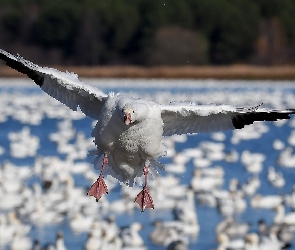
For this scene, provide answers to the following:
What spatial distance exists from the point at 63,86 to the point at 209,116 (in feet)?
3.46

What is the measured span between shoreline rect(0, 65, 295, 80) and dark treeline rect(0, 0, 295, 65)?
1.69 metres

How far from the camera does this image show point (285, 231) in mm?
12625

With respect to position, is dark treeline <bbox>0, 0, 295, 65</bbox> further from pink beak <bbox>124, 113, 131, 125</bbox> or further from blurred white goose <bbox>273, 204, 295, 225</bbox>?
pink beak <bbox>124, 113, 131, 125</bbox>

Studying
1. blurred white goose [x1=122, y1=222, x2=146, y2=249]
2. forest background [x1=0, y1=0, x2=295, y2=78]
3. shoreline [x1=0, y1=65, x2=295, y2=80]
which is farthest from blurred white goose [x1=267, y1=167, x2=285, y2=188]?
forest background [x1=0, y1=0, x2=295, y2=78]

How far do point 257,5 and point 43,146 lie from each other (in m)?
30.6

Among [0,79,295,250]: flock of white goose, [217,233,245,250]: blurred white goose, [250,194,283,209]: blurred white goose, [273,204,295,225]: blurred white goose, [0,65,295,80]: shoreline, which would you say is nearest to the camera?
[217,233,245,250]: blurred white goose

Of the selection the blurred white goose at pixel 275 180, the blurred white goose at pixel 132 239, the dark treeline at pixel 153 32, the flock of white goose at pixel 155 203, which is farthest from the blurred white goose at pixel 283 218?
the dark treeline at pixel 153 32

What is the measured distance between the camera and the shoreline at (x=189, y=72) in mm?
41281

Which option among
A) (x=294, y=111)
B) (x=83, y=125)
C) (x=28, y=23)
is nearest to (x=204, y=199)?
(x=294, y=111)

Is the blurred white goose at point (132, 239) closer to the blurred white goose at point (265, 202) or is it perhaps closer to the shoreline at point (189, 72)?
the blurred white goose at point (265, 202)

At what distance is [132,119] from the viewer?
247 inches

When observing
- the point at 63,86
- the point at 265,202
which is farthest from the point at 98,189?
the point at 265,202

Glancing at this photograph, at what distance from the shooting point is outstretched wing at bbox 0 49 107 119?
6897mm

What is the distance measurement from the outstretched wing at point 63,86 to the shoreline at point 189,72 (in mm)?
33267
